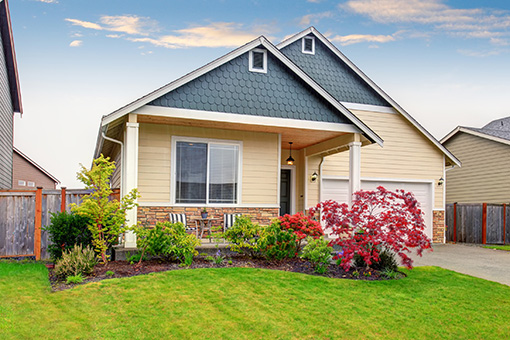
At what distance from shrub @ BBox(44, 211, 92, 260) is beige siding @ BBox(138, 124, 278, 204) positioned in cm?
189

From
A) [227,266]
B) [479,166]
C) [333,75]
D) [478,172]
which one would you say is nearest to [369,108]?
[333,75]

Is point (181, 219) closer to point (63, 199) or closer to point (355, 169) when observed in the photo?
point (63, 199)

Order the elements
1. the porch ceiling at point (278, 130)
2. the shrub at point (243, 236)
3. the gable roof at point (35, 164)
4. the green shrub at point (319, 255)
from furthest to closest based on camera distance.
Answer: the gable roof at point (35, 164)
the porch ceiling at point (278, 130)
the shrub at point (243, 236)
the green shrub at point (319, 255)

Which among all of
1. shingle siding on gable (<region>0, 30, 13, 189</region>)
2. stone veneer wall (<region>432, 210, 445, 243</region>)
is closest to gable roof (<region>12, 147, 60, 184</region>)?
shingle siding on gable (<region>0, 30, 13, 189</region>)

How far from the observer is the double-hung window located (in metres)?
11.0

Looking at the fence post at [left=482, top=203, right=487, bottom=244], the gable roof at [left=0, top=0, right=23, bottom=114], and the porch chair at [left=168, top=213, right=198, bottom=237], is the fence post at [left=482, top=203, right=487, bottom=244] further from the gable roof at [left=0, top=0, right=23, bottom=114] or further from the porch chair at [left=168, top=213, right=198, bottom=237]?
the gable roof at [left=0, top=0, right=23, bottom=114]

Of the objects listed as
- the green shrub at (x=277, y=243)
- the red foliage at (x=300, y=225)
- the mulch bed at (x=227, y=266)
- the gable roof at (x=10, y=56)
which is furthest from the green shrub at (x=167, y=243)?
the gable roof at (x=10, y=56)

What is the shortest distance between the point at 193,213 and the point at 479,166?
47.4ft

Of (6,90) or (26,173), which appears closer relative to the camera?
(6,90)

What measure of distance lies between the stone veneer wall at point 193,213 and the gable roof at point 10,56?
27.7 ft

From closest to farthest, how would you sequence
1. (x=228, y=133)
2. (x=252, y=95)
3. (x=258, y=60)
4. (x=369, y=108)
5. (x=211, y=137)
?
(x=252, y=95) → (x=258, y=60) → (x=211, y=137) → (x=228, y=133) → (x=369, y=108)

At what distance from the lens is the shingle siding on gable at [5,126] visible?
1473 cm

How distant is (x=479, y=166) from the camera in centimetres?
1947

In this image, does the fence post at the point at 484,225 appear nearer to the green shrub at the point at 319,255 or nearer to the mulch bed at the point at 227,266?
the mulch bed at the point at 227,266
